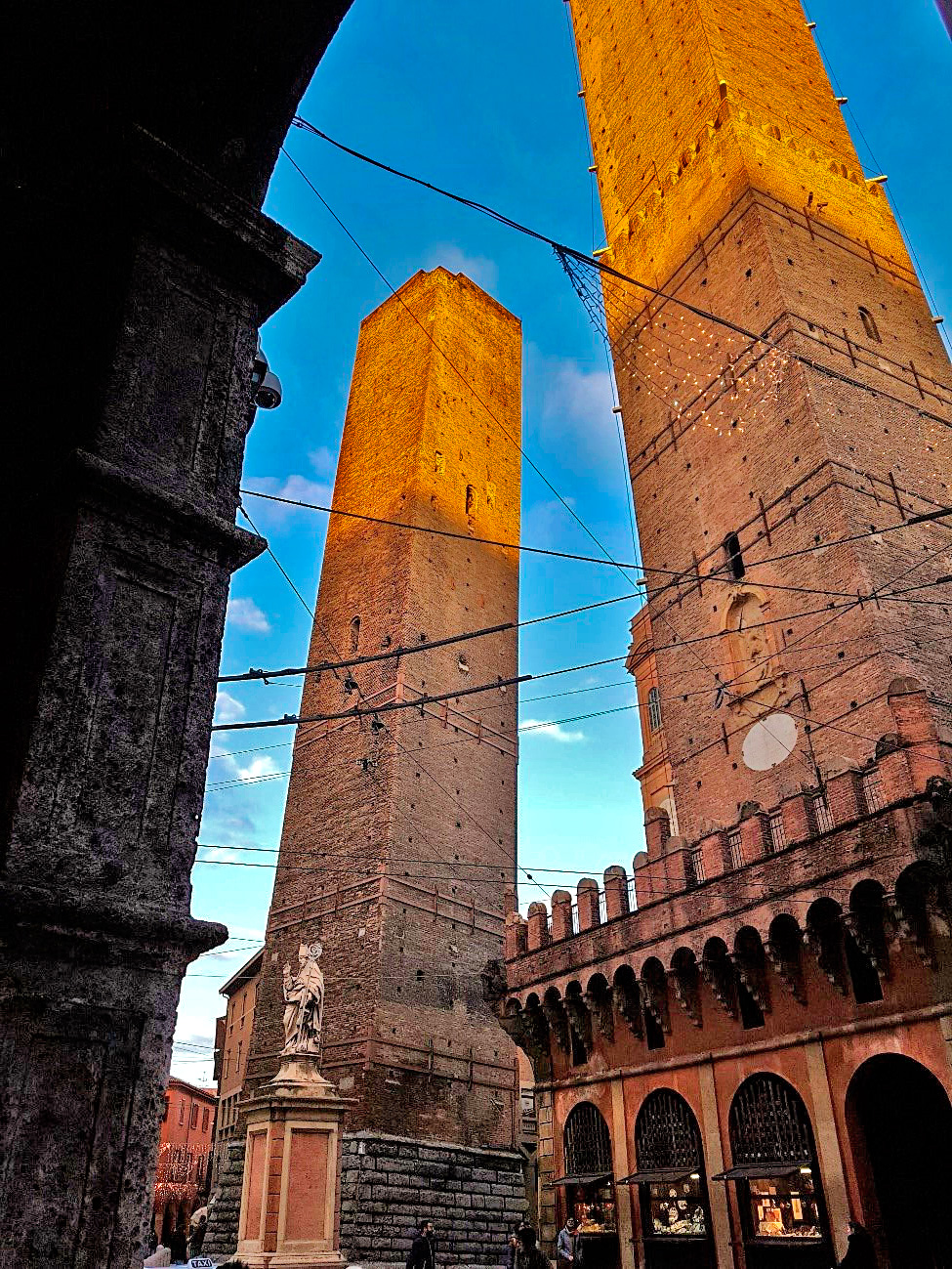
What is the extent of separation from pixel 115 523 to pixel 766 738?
40.3 feet

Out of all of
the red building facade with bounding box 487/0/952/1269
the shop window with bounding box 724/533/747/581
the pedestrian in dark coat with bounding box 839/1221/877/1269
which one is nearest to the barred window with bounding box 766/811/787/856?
the red building facade with bounding box 487/0/952/1269

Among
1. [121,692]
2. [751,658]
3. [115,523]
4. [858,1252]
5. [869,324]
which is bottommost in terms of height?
[858,1252]

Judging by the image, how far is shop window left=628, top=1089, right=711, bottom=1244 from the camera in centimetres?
1089

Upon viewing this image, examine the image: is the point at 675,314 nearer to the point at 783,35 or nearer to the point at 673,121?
the point at 673,121

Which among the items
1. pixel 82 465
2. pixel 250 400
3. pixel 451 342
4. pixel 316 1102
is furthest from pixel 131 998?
pixel 451 342

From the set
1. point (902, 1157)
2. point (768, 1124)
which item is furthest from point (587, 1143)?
point (902, 1157)

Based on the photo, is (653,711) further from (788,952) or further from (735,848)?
(788,952)

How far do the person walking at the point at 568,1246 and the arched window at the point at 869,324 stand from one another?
1479 centimetres

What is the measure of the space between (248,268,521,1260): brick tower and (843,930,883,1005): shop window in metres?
6.91

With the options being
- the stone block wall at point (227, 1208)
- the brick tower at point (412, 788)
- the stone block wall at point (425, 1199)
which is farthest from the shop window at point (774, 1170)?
the stone block wall at point (227, 1208)

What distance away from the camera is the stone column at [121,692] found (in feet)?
5.74

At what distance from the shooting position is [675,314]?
1847 centimetres

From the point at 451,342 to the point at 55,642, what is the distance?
28442 millimetres

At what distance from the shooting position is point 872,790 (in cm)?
1035
